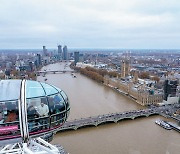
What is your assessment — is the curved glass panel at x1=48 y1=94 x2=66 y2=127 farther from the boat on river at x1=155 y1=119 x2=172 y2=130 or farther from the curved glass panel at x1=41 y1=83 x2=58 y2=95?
the boat on river at x1=155 y1=119 x2=172 y2=130

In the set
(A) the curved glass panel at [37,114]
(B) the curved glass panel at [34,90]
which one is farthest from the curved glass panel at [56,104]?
(B) the curved glass panel at [34,90]

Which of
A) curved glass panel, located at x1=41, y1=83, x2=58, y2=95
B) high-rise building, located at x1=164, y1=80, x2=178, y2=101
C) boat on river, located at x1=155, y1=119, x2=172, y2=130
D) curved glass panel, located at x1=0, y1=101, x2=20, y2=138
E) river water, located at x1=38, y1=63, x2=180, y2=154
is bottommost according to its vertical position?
river water, located at x1=38, y1=63, x2=180, y2=154

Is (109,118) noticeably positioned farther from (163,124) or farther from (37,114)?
(37,114)

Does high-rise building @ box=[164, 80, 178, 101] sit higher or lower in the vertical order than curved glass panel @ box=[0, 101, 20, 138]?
lower

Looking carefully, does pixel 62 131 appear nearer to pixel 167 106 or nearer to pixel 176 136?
pixel 176 136

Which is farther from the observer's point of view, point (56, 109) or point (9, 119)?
point (56, 109)

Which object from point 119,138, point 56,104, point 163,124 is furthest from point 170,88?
point 56,104

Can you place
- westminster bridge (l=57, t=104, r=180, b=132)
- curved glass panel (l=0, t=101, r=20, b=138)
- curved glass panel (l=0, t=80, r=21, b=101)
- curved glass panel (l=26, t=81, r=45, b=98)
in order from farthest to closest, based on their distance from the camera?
westminster bridge (l=57, t=104, r=180, b=132) < curved glass panel (l=26, t=81, r=45, b=98) < curved glass panel (l=0, t=80, r=21, b=101) < curved glass panel (l=0, t=101, r=20, b=138)

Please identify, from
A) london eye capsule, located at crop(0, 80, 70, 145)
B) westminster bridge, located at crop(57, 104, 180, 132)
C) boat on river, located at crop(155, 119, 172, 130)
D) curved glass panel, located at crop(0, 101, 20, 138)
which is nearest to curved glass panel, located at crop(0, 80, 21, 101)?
london eye capsule, located at crop(0, 80, 70, 145)
